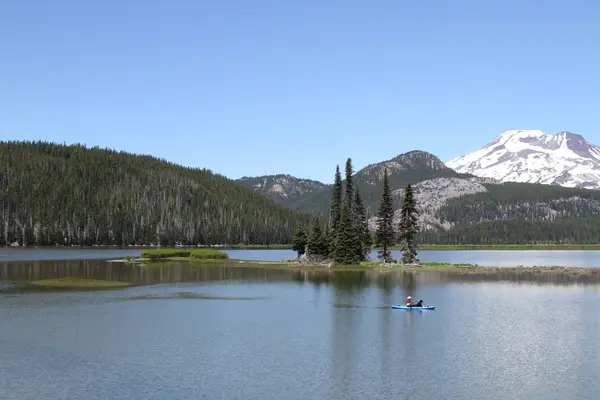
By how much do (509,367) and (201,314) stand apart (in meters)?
37.6

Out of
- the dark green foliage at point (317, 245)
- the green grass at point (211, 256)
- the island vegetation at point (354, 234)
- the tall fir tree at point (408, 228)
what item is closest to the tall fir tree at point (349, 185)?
the island vegetation at point (354, 234)

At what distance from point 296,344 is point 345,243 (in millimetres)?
96945

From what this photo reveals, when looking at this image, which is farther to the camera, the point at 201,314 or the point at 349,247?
the point at 349,247

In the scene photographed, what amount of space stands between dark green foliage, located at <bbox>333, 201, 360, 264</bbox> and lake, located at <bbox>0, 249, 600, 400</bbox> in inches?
1922

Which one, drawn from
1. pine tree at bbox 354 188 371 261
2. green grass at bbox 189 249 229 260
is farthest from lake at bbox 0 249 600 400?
green grass at bbox 189 249 229 260

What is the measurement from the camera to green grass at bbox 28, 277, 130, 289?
10619cm

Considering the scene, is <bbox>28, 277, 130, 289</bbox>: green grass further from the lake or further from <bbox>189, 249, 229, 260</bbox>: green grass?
<bbox>189, 249, 229, 260</bbox>: green grass

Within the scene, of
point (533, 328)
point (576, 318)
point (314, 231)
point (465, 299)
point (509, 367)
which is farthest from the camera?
point (314, 231)

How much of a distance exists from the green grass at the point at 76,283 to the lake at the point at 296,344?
422 cm

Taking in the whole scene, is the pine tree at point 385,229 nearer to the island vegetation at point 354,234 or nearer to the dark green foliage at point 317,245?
the island vegetation at point 354,234

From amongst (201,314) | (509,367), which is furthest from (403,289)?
(509,367)

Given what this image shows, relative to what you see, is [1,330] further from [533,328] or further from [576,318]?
[576,318]

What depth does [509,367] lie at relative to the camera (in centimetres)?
5159

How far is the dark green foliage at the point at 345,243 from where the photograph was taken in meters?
156
